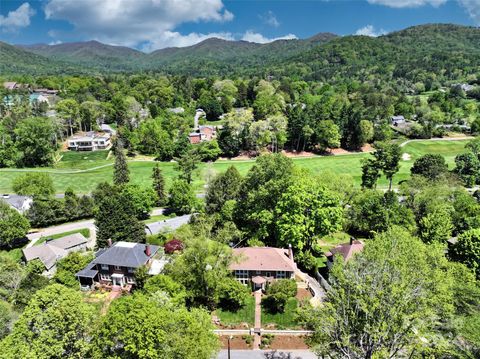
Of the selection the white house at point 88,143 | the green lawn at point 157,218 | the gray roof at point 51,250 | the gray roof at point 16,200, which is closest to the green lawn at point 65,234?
the gray roof at point 51,250

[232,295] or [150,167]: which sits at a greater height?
A: [150,167]

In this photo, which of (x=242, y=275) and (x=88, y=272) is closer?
(x=242, y=275)

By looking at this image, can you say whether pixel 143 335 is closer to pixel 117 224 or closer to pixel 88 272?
pixel 88 272

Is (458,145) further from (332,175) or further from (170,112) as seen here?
(170,112)

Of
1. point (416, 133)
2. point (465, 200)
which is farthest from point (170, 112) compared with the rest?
point (465, 200)

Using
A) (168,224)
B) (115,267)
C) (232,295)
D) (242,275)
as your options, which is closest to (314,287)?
(242,275)

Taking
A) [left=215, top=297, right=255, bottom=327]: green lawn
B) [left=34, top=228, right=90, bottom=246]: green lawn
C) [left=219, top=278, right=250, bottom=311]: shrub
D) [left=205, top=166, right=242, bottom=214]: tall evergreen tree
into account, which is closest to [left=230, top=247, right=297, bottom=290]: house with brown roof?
[left=219, top=278, right=250, bottom=311]: shrub

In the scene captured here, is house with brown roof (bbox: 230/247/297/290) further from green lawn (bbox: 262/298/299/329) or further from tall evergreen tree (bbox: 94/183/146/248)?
tall evergreen tree (bbox: 94/183/146/248)
